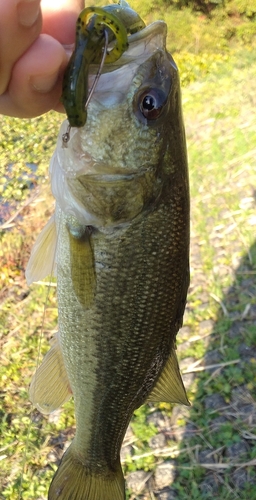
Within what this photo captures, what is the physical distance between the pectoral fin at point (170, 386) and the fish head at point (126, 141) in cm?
65

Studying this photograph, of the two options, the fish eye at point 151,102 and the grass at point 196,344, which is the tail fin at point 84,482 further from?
the fish eye at point 151,102

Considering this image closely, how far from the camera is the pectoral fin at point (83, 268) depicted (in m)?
1.54

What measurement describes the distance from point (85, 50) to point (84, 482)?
1658mm

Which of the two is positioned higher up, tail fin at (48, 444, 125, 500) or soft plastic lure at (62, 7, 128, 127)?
soft plastic lure at (62, 7, 128, 127)

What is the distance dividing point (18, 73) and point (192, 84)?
8078 millimetres

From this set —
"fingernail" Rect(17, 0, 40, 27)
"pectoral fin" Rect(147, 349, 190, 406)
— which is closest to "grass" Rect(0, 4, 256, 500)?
"pectoral fin" Rect(147, 349, 190, 406)

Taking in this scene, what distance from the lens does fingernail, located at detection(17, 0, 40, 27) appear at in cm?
111

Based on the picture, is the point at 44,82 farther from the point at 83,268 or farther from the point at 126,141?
the point at 83,268

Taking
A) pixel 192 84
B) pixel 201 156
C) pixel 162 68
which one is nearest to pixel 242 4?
pixel 192 84

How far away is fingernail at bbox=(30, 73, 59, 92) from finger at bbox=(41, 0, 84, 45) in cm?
28

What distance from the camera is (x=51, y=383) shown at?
1939 mm

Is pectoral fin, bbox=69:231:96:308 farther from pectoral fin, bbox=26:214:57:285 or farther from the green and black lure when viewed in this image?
the green and black lure

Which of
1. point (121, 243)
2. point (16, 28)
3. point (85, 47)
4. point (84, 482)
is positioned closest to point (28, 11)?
point (16, 28)

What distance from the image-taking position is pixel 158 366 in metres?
1.77
